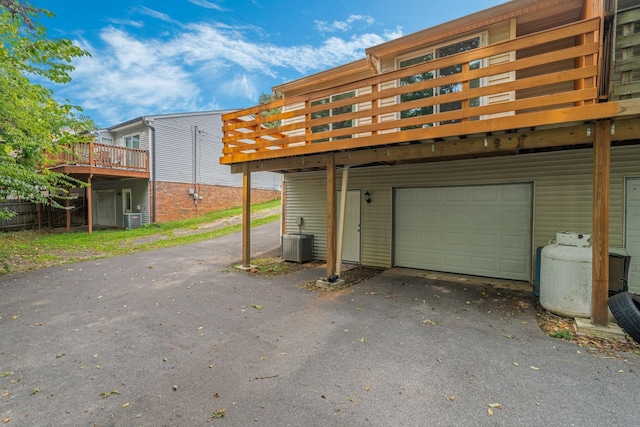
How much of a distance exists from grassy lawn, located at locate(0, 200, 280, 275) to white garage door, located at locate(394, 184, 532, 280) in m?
8.54

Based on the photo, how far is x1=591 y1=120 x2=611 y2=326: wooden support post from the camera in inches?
156

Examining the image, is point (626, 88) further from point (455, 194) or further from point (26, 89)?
point (26, 89)

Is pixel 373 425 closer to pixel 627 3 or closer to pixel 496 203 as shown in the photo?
pixel 496 203

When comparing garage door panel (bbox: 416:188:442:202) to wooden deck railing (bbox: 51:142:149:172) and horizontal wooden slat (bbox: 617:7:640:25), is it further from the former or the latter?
wooden deck railing (bbox: 51:142:149:172)

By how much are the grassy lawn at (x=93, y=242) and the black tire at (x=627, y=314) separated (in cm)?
1199

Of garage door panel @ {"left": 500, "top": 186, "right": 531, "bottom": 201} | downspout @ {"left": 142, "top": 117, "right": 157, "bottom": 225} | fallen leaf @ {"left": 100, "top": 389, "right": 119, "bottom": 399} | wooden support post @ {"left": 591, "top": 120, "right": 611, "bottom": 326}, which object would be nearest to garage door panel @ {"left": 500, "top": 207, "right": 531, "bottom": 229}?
garage door panel @ {"left": 500, "top": 186, "right": 531, "bottom": 201}

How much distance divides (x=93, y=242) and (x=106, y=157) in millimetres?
4614

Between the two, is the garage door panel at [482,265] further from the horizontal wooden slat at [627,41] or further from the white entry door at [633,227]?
the horizontal wooden slat at [627,41]

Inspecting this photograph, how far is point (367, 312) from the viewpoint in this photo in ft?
16.1

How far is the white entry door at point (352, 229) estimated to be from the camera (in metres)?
8.73

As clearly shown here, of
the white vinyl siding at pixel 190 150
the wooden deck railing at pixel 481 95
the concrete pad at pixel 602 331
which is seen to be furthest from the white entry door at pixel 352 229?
the white vinyl siding at pixel 190 150

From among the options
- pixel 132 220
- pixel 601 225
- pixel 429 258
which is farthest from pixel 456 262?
pixel 132 220

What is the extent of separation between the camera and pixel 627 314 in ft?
12.1

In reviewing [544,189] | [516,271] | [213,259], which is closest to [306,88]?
[213,259]
